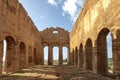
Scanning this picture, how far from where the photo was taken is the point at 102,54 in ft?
30.9

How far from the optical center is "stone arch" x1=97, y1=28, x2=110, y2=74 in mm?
9248

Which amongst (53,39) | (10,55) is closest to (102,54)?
(10,55)

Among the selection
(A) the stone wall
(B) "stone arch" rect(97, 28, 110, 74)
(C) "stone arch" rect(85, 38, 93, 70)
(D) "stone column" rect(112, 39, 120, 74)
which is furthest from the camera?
(A) the stone wall

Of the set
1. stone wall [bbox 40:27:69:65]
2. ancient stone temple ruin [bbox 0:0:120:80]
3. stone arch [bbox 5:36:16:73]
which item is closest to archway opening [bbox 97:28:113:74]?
ancient stone temple ruin [bbox 0:0:120:80]

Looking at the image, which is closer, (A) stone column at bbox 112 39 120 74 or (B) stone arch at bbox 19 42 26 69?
(A) stone column at bbox 112 39 120 74

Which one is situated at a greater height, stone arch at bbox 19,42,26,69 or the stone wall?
the stone wall

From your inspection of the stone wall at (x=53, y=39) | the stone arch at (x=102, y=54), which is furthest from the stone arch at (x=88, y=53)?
the stone wall at (x=53, y=39)

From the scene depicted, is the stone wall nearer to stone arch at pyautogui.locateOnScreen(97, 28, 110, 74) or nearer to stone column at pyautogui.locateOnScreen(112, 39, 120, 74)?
stone arch at pyautogui.locateOnScreen(97, 28, 110, 74)

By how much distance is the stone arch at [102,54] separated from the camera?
925cm

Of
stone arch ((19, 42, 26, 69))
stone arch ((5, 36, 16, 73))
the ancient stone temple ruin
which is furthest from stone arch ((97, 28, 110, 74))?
stone arch ((19, 42, 26, 69))

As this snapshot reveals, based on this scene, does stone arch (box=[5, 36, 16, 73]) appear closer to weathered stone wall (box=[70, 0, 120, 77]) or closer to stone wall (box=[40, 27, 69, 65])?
weathered stone wall (box=[70, 0, 120, 77])

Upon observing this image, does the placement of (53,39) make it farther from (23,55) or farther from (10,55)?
(10,55)

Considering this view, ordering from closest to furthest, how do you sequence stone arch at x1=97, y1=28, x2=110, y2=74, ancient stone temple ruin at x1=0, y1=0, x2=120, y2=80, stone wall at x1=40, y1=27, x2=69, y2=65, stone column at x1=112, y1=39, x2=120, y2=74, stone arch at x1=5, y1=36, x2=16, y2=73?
stone column at x1=112, y1=39, x2=120, y2=74 < ancient stone temple ruin at x1=0, y1=0, x2=120, y2=80 < stone arch at x1=97, y1=28, x2=110, y2=74 < stone arch at x1=5, y1=36, x2=16, y2=73 < stone wall at x1=40, y1=27, x2=69, y2=65

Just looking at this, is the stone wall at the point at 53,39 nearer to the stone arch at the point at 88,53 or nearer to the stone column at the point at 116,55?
the stone arch at the point at 88,53
